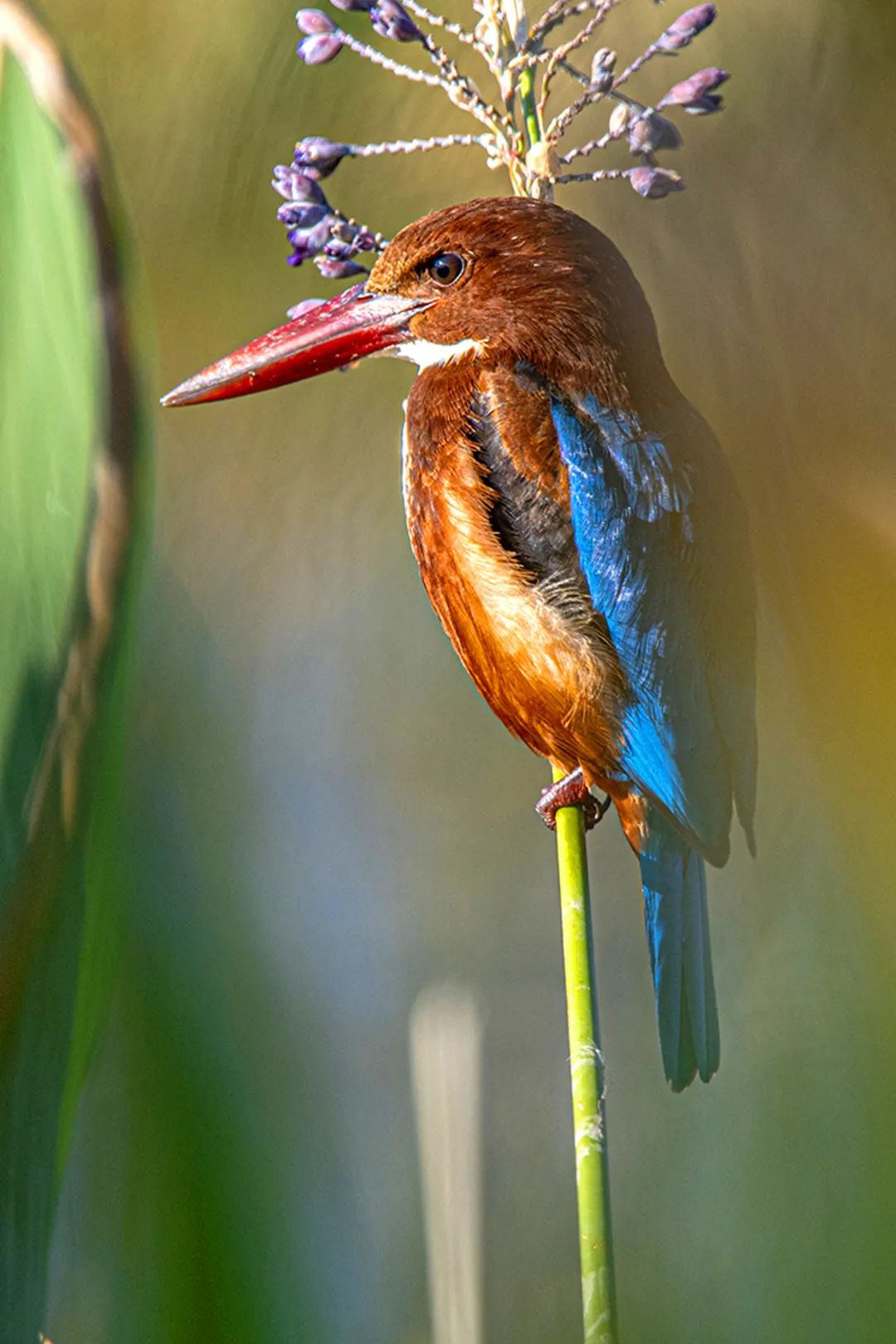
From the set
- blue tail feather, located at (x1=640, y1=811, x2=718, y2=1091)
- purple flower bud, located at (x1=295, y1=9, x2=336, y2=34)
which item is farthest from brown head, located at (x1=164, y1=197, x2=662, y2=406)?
blue tail feather, located at (x1=640, y1=811, x2=718, y2=1091)

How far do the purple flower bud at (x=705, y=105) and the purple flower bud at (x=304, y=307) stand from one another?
197mm

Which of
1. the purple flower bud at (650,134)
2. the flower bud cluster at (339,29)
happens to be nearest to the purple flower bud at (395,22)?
the flower bud cluster at (339,29)

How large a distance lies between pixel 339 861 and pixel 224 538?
0.59ft

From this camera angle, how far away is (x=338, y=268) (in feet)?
1.92

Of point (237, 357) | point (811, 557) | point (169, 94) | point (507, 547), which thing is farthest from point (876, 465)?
point (169, 94)

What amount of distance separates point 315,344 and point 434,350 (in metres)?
0.06

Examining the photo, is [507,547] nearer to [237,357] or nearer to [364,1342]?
[237,357]

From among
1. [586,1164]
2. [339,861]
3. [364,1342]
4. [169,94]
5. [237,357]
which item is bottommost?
[364,1342]

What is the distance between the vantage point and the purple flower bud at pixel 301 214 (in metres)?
0.57

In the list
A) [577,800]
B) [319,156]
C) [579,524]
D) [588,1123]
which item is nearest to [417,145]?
[319,156]

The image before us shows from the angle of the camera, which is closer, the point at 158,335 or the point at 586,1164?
the point at 586,1164

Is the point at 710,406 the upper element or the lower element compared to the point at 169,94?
lower

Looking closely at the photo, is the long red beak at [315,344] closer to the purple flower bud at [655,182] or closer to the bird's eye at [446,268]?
the bird's eye at [446,268]

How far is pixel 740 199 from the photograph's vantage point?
625 millimetres
